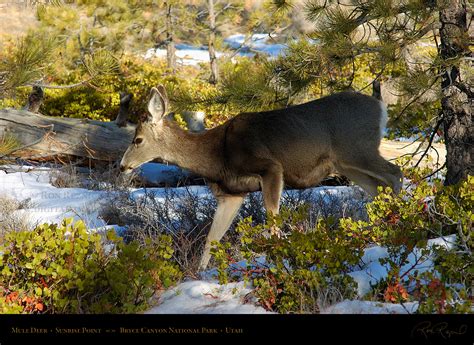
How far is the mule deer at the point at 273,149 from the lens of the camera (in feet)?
24.5

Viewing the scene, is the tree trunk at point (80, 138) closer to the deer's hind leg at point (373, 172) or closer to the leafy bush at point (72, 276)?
the deer's hind leg at point (373, 172)

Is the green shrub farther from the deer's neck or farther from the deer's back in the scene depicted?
the deer's neck

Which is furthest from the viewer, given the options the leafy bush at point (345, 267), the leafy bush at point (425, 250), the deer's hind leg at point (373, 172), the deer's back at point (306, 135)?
the deer's hind leg at point (373, 172)

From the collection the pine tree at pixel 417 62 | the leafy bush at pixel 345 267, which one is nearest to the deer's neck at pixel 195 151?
the pine tree at pixel 417 62

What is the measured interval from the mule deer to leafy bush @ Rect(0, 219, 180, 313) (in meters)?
2.25

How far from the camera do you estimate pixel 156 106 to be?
7.57 metres

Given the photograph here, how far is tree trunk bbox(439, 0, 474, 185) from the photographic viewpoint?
714cm

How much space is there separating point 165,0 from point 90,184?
1049cm

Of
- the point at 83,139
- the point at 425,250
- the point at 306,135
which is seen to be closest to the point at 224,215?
the point at 306,135

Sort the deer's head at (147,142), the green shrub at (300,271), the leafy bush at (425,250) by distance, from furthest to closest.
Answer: the deer's head at (147,142)
the green shrub at (300,271)
the leafy bush at (425,250)

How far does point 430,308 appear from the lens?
167 inches

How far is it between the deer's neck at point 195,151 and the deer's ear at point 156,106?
0.59 ft
